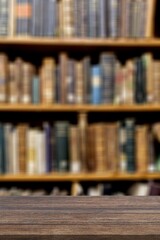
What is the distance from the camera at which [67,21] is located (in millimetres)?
1940

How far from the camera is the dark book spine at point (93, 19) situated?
194 centimetres

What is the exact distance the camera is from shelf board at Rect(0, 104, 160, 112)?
1.92 metres

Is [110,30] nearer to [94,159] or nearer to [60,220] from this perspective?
[94,159]

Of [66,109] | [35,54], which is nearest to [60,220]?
[66,109]

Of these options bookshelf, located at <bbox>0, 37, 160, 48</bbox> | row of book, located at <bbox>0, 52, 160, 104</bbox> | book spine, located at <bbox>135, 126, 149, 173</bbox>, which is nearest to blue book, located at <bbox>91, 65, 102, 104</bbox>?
row of book, located at <bbox>0, 52, 160, 104</bbox>

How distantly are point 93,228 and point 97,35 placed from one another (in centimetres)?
171

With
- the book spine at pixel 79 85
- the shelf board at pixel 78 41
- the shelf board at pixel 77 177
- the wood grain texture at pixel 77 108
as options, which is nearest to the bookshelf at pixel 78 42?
the shelf board at pixel 78 41

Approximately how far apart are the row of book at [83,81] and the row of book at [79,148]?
105 mm

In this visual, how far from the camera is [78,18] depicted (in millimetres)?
1943

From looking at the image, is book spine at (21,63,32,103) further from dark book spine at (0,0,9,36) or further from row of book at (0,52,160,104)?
dark book spine at (0,0,9,36)

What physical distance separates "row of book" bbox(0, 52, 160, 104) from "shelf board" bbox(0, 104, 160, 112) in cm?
2

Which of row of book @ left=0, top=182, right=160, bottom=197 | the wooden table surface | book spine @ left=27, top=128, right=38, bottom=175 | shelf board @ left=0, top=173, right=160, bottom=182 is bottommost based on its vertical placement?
row of book @ left=0, top=182, right=160, bottom=197

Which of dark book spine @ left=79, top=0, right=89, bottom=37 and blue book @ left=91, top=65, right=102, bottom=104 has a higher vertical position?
dark book spine @ left=79, top=0, right=89, bottom=37

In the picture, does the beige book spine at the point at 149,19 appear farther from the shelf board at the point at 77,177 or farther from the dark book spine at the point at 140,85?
the shelf board at the point at 77,177
